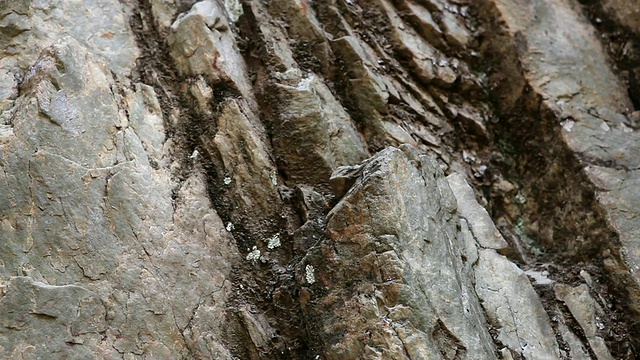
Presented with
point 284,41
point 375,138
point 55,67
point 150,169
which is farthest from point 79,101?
point 375,138

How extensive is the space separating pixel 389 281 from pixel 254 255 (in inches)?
57.2

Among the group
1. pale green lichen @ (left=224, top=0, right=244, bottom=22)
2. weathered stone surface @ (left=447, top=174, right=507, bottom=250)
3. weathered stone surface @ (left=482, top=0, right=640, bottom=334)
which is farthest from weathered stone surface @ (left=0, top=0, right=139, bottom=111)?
weathered stone surface @ (left=482, top=0, right=640, bottom=334)

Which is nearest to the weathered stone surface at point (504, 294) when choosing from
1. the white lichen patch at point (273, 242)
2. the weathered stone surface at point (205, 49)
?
the white lichen patch at point (273, 242)

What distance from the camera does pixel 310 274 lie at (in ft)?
17.2

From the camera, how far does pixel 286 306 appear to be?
5.48 metres

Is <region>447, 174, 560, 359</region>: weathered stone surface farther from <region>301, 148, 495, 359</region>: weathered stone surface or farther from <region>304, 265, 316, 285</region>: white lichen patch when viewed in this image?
<region>304, 265, 316, 285</region>: white lichen patch

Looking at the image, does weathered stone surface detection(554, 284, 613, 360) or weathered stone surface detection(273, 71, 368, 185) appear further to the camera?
weathered stone surface detection(273, 71, 368, 185)

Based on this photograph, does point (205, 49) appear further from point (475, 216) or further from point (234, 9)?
point (475, 216)

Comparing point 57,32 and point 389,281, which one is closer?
point 389,281

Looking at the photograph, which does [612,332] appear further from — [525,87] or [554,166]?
[525,87]

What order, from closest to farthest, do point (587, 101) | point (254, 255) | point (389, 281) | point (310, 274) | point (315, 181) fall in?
point (389, 281), point (310, 274), point (254, 255), point (315, 181), point (587, 101)

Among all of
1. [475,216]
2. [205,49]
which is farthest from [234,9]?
[475,216]

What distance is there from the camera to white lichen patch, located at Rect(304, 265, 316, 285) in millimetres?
5219

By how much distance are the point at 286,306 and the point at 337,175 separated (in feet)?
4.28
